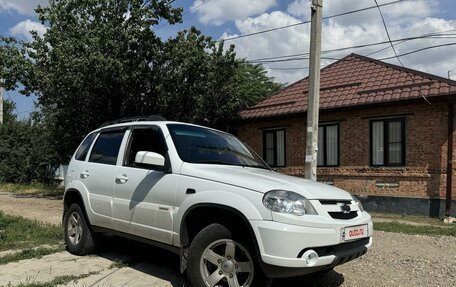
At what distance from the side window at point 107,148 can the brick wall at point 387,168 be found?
1077 cm

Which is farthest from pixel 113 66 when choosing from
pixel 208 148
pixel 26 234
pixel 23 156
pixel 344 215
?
pixel 23 156

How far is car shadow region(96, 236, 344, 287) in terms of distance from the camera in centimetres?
564

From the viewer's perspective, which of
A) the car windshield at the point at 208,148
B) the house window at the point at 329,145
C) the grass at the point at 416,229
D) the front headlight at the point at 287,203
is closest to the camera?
the front headlight at the point at 287,203

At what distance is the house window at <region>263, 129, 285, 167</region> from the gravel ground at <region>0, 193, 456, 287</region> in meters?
10.4

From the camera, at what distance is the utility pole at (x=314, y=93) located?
9914 millimetres

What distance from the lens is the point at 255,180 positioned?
15.7ft

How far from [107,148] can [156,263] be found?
1.73m

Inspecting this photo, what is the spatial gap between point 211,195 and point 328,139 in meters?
12.7

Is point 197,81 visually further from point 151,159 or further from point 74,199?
point 151,159

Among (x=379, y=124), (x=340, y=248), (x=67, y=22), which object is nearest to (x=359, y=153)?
(x=379, y=124)

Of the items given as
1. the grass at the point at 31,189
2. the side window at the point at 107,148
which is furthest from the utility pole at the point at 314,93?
the grass at the point at 31,189

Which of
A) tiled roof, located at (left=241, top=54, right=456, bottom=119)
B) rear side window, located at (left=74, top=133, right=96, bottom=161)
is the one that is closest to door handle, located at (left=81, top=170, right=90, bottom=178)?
rear side window, located at (left=74, top=133, right=96, bottom=161)

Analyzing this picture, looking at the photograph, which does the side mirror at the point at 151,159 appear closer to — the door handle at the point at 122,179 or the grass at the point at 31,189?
the door handle at the point at 122,179

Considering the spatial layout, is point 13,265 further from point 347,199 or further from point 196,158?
point 347,199
